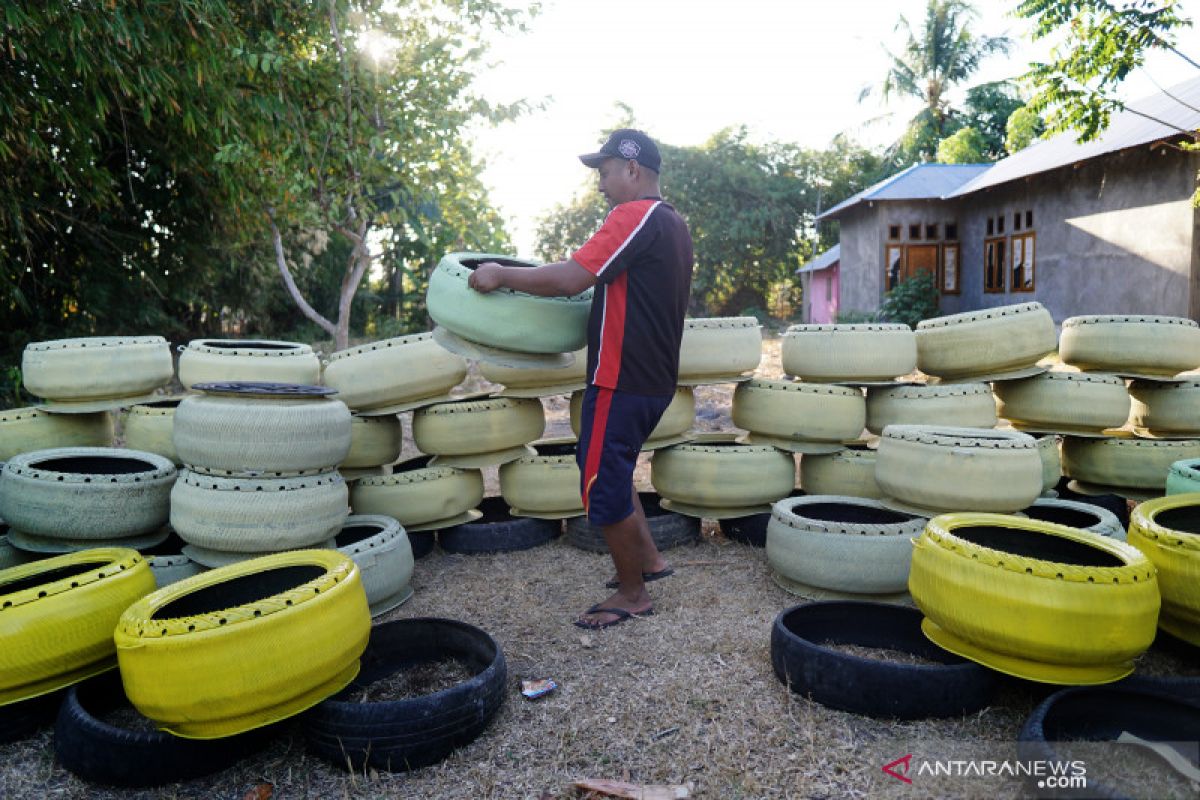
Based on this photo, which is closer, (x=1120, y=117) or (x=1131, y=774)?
(x=1131, y=774)

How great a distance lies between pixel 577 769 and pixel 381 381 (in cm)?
269

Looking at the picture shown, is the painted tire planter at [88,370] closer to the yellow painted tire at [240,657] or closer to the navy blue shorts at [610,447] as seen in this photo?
the yellow painted tire at [240,657]

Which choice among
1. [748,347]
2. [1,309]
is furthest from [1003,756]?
[1,309]

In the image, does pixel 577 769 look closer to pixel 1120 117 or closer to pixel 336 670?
pixel 336 670

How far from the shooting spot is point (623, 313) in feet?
11.4

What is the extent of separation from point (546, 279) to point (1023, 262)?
15.8 metres

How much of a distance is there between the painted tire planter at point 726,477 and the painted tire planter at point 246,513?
212 centimetres

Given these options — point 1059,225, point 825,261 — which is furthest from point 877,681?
point 825,261

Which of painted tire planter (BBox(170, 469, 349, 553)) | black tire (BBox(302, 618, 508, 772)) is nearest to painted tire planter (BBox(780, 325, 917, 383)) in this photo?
black tire (BBox(302, 618, 508, 772))

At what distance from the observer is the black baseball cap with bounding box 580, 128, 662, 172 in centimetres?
356

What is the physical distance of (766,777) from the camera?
2436 mm

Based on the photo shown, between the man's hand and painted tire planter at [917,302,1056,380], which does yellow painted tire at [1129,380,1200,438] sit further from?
the man's hand

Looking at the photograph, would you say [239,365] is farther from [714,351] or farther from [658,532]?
[714,351]

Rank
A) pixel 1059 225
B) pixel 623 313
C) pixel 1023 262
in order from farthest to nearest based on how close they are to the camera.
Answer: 1. pixel 1023 262
2. pixel 1059 225
3. pixel 623 313
